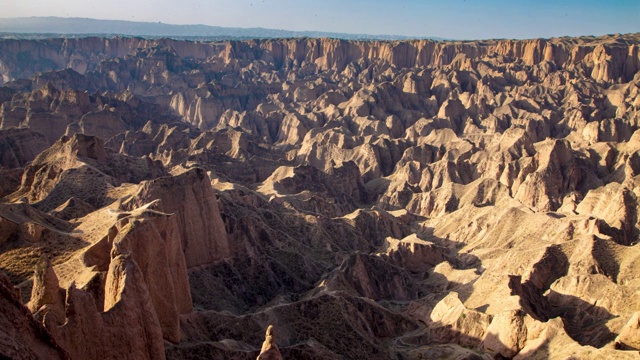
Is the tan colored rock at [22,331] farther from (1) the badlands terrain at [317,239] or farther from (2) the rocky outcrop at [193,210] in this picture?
(2) the rocky outcrop at [193,210]

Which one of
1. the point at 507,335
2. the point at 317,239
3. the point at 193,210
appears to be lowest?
the point at 317,239

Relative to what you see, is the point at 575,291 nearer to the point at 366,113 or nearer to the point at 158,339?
the point at 158,339

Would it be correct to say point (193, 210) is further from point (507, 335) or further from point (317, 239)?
point (507, 335)

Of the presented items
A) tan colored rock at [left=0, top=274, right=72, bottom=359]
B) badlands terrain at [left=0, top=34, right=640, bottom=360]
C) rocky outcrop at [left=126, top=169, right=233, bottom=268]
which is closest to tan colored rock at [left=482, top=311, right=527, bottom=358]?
badlands terrain at [left=0, top=34, right=640, bottom=360]

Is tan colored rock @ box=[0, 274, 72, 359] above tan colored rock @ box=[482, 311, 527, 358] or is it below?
above

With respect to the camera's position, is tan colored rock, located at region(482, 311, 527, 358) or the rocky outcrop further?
the rocky outcrop

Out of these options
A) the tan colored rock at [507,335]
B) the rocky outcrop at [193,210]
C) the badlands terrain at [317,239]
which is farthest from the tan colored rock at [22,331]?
the rocky outcrop at [193,210]

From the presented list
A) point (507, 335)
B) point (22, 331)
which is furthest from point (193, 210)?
point (22, 331)

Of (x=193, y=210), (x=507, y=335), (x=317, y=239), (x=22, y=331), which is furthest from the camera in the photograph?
(x=317, y=239)

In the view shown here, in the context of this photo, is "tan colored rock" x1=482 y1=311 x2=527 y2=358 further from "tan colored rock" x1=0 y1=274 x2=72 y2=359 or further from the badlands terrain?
"tan colored rock" x1=0 y1=274 x2=72 y2=359
